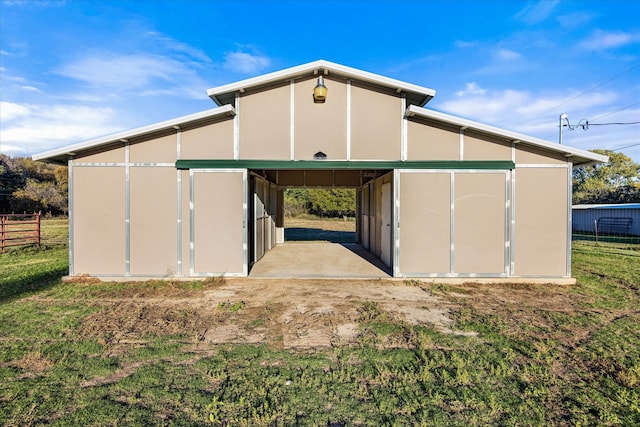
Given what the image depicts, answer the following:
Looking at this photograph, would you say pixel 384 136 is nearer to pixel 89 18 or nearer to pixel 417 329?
pixel 417 329

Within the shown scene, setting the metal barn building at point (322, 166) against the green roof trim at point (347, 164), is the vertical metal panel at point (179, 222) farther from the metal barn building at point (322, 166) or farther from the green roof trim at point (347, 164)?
the green roof trim at point (347, 164)

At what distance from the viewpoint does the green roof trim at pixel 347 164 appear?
6863 millimetres

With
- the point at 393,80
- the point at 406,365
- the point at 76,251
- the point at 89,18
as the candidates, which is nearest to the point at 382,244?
the point at 393,80

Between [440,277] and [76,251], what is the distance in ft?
25.6

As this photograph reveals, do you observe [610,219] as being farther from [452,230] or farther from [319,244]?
[452,230]

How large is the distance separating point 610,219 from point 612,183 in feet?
55.1

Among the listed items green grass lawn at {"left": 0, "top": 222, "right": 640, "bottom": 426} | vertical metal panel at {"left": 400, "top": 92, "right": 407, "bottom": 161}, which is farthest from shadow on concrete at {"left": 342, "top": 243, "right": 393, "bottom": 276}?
green grass lawn at {"left": 0, "top": 222, "right": 640, "bottom": 426}

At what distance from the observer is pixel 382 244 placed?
375 inches

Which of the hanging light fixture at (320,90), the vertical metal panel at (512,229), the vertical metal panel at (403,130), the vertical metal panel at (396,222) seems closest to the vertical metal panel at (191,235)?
the hanging light fixture at (320,90)

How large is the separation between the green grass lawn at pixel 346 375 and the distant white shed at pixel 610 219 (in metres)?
18.8

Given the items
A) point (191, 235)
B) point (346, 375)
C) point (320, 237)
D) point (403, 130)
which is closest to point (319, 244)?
point (320, 237)

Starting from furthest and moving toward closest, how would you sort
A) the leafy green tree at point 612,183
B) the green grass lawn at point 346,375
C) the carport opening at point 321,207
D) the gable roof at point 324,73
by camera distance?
the carport opening at point 321,207 → the leafy green tree at point 612,183 → the gable roof at point 324,73 → the green grass lawn at point 346,375

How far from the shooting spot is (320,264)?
8.79 metres

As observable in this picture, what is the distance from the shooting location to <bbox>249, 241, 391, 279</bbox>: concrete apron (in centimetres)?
746
